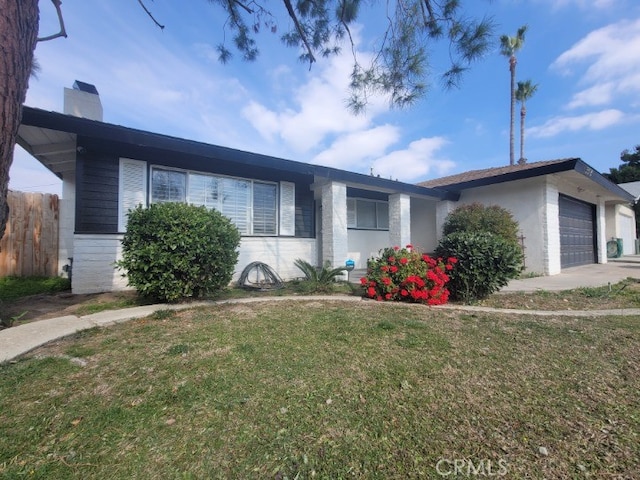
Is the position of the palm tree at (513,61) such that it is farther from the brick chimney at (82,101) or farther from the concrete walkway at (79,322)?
the brick chimney at (82,101)

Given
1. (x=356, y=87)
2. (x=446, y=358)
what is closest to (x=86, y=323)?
(x=446, y=358)

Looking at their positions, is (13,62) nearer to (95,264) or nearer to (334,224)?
(95,264)

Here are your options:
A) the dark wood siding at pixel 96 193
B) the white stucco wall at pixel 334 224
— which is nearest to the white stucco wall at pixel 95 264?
the dark wood siding at pixel 96 193

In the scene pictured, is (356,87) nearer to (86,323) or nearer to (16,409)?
(86,323)

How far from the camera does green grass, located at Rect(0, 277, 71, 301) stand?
19.5 ft

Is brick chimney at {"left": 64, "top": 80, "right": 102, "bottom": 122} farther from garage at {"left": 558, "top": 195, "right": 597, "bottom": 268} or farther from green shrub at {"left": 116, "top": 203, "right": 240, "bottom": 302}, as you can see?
garage at {"left": 558, "top": 195, "right": 597, "bottom": 268}

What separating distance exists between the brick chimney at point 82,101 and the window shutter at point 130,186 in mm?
2097

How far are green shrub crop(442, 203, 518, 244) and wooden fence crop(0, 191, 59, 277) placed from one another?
11421mm

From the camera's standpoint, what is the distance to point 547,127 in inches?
535

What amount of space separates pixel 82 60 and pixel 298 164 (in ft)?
17.2

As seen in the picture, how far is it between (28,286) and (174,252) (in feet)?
16.0

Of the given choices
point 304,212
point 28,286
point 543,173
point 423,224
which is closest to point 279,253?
point 304,212

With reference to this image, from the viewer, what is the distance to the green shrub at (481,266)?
5332 mm

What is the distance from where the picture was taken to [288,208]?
8.30 metres
